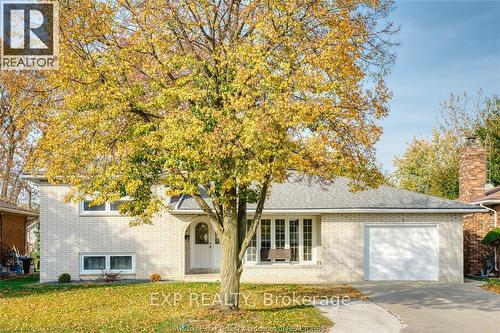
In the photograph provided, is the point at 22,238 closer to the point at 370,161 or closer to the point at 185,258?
the point at 185,258

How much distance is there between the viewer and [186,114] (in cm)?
1184

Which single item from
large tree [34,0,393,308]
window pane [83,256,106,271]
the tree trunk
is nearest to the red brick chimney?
large tree [34,0,393,308]

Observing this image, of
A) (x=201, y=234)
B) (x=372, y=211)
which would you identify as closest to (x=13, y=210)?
(x=201, y=234)

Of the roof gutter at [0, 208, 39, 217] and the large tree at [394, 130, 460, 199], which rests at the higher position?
the large tree at [394, 130, 460, 199]

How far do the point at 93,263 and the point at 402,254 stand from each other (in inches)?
489

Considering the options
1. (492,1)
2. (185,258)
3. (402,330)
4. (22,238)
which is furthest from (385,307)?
(22,238)

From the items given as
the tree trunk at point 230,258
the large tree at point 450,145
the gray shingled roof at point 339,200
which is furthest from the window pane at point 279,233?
the large tree at point 450,145

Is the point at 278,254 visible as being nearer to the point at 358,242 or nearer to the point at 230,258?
the point at 358,242

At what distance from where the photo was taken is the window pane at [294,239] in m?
23.2

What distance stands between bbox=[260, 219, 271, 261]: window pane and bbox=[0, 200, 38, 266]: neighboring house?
12.5 m

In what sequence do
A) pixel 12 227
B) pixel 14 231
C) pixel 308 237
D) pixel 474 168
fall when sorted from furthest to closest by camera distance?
pixel 14 231 < pixel 12 227 < pixel 474 168 < pixel 308 237

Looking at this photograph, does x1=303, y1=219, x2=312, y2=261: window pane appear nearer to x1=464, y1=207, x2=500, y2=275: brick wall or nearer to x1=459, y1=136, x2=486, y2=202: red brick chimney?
x1=464, y1=207, x2=500, y2=275: brick wall

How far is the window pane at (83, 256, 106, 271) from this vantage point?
72.8 ft

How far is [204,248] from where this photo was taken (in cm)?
2438
